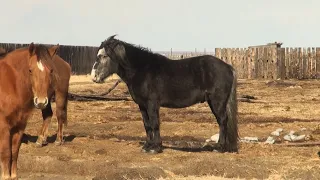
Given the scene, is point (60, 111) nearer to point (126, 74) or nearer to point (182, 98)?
point (126, 74)

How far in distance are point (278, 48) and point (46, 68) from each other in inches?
1125

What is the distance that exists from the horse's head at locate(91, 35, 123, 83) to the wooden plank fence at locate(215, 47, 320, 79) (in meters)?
24.1

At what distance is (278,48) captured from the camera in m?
33.5

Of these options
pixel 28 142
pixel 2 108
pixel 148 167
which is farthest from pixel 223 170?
pixel 28 142

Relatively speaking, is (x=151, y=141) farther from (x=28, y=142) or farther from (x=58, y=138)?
(x=28, y=142)

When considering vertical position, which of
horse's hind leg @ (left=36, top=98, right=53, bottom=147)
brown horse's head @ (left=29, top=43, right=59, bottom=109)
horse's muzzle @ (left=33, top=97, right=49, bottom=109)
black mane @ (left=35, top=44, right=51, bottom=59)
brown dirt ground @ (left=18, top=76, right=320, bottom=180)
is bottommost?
brown dirt ground @ (left=18, top=76, right=320, bottom=180)

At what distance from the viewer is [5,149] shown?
6.92m

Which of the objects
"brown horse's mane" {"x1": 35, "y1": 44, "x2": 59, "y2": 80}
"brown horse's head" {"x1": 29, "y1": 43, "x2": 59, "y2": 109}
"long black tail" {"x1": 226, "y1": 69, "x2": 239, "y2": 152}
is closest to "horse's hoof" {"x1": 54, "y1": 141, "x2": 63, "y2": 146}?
"long black tail" {"x1": 226, "y1": 69, "x2": 239, "y2": 152}

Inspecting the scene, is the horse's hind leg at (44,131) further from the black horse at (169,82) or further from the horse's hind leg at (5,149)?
the horse's hind leg at (5,149)

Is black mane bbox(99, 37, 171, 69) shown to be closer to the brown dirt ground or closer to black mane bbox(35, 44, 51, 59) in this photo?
the brown dirt ground

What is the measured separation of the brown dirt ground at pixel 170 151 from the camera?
28.3 ft

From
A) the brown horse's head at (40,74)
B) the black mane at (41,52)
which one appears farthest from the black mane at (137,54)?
the brown horse's head at (40,74)

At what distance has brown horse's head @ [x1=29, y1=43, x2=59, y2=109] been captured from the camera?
6359 millimetres

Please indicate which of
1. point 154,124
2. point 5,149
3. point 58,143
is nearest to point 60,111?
point 58,143
